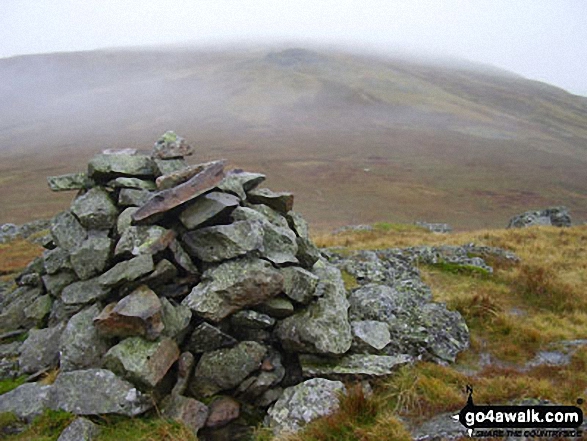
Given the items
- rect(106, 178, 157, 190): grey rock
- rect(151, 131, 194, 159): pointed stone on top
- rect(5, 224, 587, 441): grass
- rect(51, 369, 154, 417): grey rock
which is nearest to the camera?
rect(5, 224, 587, 441): grass

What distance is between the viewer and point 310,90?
173625 mm

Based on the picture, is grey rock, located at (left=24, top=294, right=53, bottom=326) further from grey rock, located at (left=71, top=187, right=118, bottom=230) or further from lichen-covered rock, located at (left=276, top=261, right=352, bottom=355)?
lichen-covered rock, located at (left=276, top=261, right=352, bottom=355)

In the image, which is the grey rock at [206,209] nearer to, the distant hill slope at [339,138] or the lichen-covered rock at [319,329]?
the lichen-covered rock at [319,329]

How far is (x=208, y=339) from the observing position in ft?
28.8

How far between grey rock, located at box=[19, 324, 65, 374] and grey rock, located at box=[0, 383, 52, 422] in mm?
884

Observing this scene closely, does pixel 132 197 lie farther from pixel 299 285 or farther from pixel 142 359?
→ pixel 299 285

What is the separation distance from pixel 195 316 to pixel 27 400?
3.60 metres

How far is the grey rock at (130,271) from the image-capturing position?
29.2 feet

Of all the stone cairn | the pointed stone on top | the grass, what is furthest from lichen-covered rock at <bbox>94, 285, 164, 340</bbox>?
the pointed stone on top

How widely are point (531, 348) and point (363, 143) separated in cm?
10389

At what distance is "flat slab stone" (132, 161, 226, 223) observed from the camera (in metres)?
9.83

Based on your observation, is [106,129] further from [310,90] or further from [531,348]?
[531,348]

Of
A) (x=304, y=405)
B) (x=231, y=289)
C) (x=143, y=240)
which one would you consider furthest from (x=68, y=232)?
(x=304, y=405)

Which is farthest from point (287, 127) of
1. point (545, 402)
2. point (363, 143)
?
point (545, 402)
